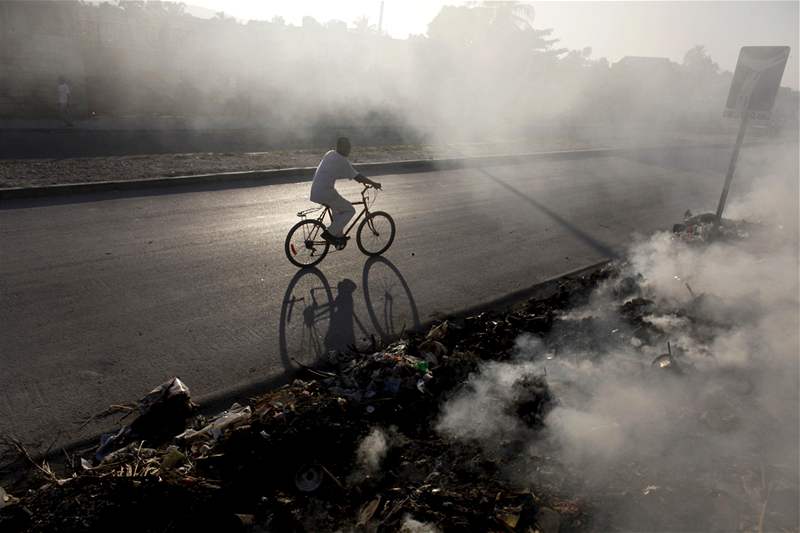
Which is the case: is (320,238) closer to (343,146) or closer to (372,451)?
(343,146)

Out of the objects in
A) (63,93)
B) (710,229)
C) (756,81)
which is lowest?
(710,229)

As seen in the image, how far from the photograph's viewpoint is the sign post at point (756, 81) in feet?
27.9

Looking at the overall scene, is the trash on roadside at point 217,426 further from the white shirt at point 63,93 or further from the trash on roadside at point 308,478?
the white shirt at point 63,93

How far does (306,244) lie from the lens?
24.7 feet

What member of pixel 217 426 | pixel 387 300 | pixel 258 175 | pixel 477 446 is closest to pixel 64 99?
pixel 258 175

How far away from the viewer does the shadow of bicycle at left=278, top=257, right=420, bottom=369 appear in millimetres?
5613

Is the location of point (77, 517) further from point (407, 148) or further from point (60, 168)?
point (407, 148)

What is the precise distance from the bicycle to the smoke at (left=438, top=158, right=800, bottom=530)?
3.14 meters

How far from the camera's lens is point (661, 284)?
23.0ft

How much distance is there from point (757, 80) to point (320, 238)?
7.18 meters

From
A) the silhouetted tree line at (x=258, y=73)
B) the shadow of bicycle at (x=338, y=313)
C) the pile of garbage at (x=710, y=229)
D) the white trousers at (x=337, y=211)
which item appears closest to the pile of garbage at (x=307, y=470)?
the shadow of bicycle at (x=338, y=313)

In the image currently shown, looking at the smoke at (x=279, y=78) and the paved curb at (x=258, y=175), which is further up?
the smoke at (x=279, y=78)

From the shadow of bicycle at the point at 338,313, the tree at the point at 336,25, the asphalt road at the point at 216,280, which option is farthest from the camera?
the tree at the point at 336,25

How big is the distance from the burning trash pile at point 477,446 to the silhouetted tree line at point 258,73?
18058mm
